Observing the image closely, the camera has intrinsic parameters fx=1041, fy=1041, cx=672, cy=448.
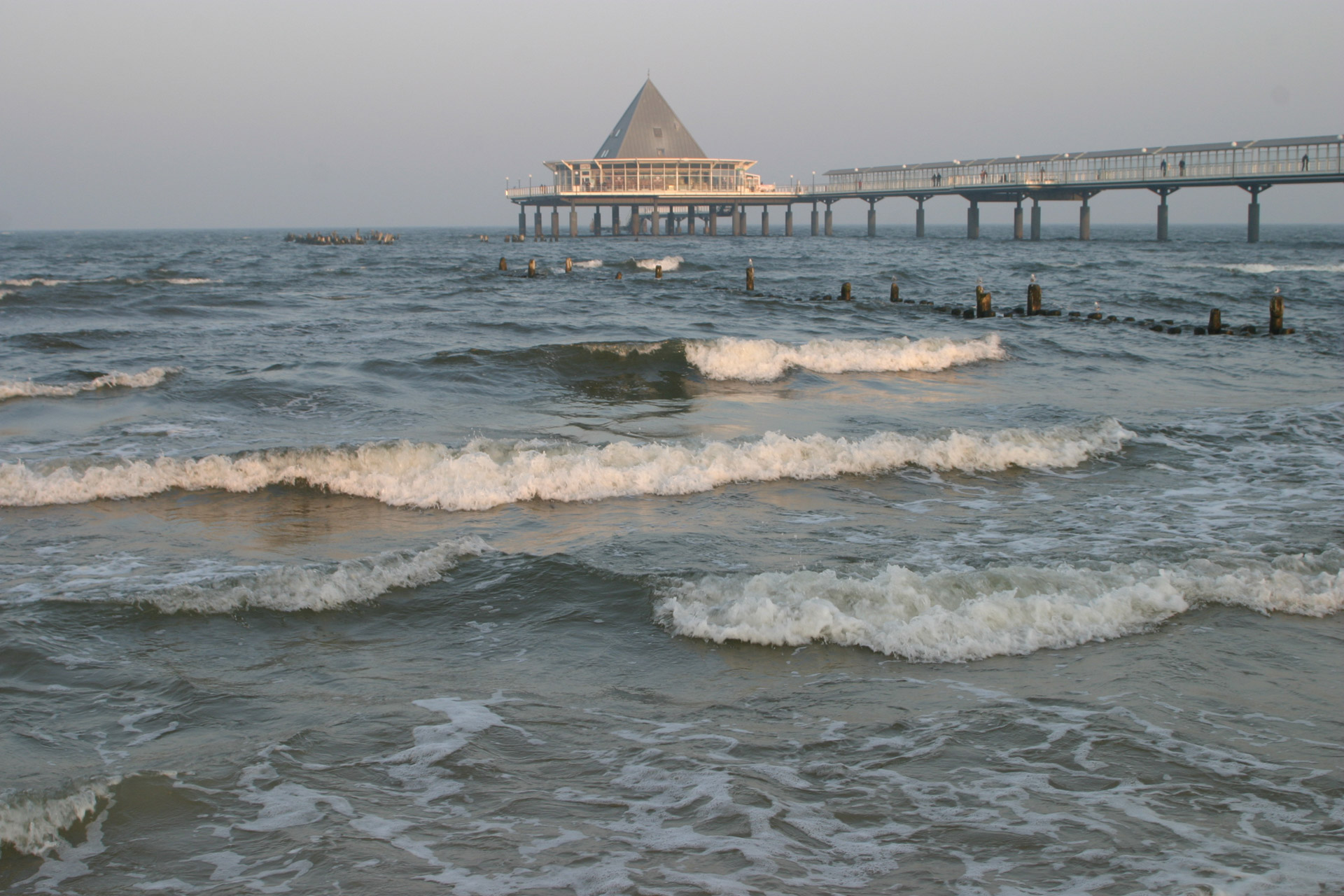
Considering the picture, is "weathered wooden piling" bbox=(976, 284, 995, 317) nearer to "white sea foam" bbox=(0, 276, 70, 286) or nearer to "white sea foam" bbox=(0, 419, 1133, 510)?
"white sea foam" bbox=(0, 419, 1133, 510)

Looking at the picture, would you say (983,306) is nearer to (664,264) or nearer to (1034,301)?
(1034,301)

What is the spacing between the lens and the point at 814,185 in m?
93.2

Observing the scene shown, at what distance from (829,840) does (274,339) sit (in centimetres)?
1881

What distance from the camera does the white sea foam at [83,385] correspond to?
13807 millimetres

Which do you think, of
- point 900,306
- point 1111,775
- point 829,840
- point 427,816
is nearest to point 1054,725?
point 1111,775

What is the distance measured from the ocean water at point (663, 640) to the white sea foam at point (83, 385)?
7 centimetres

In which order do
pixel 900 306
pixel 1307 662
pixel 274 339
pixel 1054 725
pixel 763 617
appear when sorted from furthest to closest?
pixel 900 306 < pixel 274 339 < pixel 763 617 < pixel 1307 662 < pixel 1054 725

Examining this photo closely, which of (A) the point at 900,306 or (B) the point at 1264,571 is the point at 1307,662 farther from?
(A) the point at 900,306

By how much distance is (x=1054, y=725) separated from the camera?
182 inches

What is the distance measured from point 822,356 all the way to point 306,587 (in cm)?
1301

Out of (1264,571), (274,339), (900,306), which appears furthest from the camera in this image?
(900,306)

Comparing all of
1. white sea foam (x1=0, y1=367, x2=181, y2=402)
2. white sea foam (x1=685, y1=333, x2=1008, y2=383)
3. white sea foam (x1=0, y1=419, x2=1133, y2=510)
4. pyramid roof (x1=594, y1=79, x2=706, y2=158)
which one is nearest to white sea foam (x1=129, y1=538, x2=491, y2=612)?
white sea foam (x1=0, y1=419, x2=1133, y2=510)

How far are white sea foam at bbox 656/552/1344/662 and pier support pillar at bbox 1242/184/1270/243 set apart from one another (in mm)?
63859

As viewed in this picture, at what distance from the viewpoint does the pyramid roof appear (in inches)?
3652
